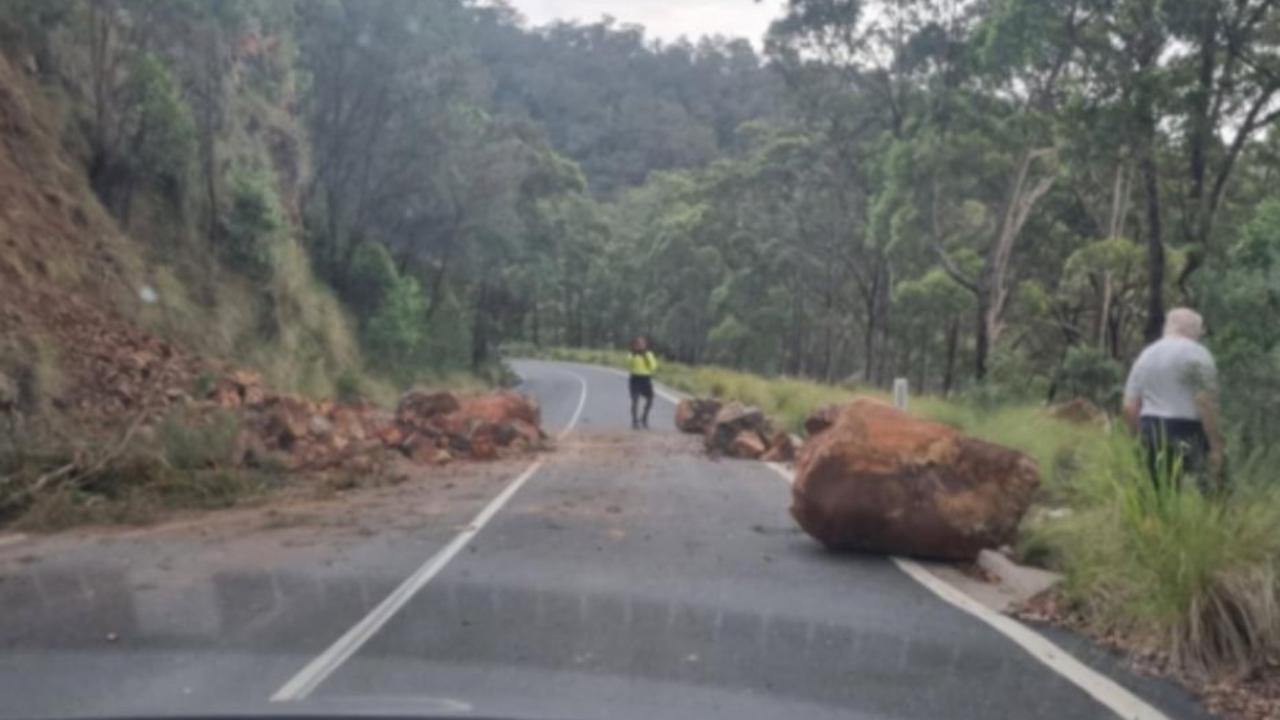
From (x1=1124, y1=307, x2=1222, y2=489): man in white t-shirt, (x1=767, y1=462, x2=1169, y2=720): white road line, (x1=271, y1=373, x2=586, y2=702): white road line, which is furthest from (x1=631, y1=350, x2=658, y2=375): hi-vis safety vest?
(x1=1124, y1=307, x2=1222, y2=489): man in white t-shirt

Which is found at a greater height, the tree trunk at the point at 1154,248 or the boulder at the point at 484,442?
the tree trunk at the point at 1154,248

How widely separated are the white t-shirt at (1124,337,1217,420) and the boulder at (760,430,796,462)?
11.4 m

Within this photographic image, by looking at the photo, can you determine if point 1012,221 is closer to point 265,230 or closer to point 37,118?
point 265,230

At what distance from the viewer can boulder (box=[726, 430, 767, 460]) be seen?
22.2 m

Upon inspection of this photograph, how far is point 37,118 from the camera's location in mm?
24547

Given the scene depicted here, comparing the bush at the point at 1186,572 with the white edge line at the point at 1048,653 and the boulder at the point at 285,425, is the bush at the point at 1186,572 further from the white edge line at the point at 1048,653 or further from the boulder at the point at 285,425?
the boulder at the point at 285,425

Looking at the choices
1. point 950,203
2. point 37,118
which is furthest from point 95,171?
point 950,203

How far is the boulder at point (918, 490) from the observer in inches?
459

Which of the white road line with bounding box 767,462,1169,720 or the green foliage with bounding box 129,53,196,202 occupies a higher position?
the green foliage with bounding box 129,53,196,202

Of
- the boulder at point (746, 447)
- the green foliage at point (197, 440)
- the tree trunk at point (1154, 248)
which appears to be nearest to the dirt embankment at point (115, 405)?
the green foliage at point (197, 440)

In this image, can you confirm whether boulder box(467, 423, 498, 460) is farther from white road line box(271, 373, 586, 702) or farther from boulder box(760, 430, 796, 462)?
white road line box(271, 373, 586, 702)

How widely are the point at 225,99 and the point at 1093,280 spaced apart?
64.1 feet

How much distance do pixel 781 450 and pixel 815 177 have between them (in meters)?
25.4

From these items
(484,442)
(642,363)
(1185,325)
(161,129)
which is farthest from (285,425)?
(1185,325)
